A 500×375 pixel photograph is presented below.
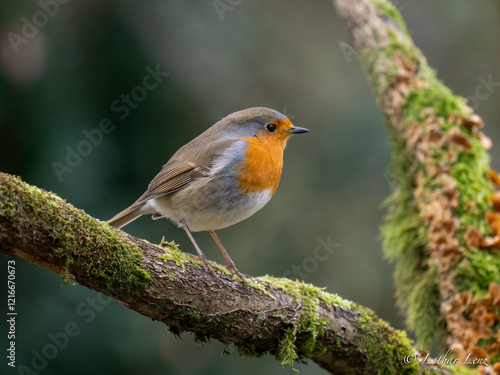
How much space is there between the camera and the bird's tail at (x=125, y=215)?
133 inches

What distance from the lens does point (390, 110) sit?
420cm

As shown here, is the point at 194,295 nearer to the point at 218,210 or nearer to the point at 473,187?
the point at 218,210

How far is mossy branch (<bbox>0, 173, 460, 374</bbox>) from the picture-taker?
203 centimetres

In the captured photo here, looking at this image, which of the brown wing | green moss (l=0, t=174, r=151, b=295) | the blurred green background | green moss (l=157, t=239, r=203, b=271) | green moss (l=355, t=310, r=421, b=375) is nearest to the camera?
green moss (l=0, t=174, r=151, b=295)

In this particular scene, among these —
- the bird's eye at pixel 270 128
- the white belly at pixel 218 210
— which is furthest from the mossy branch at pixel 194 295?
the bird's eye at pixel 270 128

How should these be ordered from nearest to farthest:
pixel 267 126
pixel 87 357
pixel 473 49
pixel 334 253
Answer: pixel 267 126 < pixel 87 357 < pixel 334 253 < pixel 473 49

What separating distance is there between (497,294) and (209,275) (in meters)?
1.68

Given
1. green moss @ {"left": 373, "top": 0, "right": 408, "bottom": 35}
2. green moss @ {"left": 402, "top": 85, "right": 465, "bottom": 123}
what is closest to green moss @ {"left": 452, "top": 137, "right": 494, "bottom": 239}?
green moss @ {"left": 402, "top": 85, "right": 465, "bottom": 123}

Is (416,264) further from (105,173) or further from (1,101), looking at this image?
(1,101)

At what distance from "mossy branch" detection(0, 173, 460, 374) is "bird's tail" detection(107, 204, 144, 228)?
773 millimetres

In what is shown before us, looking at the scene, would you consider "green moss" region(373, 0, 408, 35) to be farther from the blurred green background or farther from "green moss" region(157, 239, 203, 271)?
"green moss" region(157, 239, 203, 271)

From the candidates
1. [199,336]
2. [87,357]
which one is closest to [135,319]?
[87,357]

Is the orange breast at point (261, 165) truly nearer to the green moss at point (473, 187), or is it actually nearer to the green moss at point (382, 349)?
the green moss at point (382, 349)

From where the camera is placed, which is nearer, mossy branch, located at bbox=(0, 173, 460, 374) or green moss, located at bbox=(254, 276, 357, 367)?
mossy branch, located at bbox=(0, 173, 460, 374)
